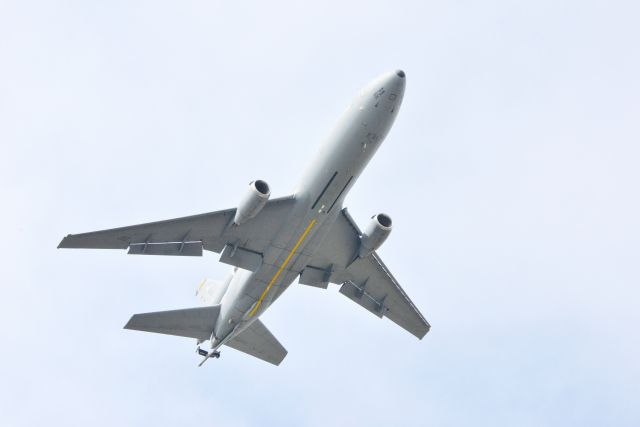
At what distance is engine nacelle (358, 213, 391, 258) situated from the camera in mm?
41250

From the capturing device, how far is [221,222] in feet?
133

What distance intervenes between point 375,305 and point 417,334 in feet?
10.5

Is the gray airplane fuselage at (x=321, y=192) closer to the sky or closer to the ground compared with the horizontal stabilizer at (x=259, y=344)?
closer to the sky

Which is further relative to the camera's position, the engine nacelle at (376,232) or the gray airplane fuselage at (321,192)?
the engine nacelle at (376,232)

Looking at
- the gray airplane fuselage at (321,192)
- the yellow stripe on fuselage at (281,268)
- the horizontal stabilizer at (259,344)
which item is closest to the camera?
the gray airplane fuselage at (321,192)

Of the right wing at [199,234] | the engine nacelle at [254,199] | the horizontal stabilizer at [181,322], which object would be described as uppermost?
the engine nacelle at [254,199]

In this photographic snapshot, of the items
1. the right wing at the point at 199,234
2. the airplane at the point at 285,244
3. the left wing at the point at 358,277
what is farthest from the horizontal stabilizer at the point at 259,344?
the right wing at the point at 199,234

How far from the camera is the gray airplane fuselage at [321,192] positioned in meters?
37.1

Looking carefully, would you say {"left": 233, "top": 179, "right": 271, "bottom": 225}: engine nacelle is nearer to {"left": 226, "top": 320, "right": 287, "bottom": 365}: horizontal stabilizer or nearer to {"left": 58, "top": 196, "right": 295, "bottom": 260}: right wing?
{"left": 58, "top": 196, "right": 295, "bottom": 260}: right wing

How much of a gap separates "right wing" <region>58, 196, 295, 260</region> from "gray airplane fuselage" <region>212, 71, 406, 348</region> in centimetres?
63

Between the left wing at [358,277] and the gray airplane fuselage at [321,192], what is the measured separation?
1679mm

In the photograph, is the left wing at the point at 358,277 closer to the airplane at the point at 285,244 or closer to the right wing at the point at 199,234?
the airplane at the point at 285,244

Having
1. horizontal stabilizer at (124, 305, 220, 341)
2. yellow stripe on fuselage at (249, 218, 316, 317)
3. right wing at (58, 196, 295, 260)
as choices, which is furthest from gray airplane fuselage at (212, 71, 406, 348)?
horizontal stabilizer at (124, 305, 220, 341)

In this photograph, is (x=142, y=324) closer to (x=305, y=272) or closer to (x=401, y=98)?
(x=305, y=272)
